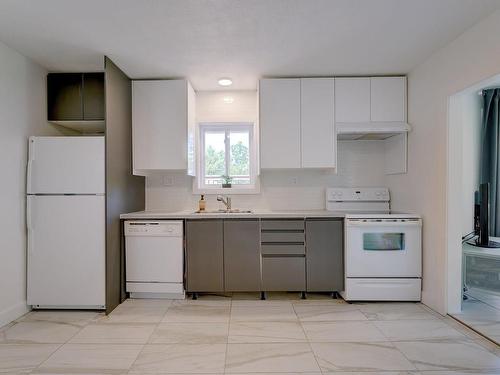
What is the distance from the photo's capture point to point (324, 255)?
10.3 ft

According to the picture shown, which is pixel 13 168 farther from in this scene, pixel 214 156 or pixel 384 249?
pixel 384 249

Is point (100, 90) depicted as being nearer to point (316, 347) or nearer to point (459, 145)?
point (316, 347)

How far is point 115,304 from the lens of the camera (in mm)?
2984

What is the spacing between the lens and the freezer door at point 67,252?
2.83m

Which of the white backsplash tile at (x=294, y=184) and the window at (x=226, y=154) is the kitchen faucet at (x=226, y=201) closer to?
the white backsplash tile at (x=294, y=184)

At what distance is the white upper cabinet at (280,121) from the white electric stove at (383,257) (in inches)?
38.5

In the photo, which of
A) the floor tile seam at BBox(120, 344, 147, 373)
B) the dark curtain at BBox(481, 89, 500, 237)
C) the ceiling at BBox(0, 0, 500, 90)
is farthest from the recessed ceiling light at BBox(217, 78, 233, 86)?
the dark curtain at BBox(481, 89, 500, 237)

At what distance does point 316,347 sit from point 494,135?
10.9 ft

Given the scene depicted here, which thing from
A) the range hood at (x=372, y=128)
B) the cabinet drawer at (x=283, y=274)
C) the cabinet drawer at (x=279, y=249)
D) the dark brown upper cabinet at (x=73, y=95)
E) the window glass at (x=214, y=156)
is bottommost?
the cabinet drawer at (x=283, y=274)

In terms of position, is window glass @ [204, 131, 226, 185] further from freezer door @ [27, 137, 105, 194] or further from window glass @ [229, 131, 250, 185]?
freezer door @ [27, 137, 105, 194]

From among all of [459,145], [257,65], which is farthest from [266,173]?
[459,145]

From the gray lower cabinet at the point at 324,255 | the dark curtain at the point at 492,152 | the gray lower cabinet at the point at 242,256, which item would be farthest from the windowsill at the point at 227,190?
the dark curtain at the point at 492,152

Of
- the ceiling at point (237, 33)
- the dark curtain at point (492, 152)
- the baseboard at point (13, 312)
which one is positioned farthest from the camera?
the dark curtain at point (492, 152)

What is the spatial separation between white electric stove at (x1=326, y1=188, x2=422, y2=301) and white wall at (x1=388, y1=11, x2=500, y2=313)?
0.11 meters
